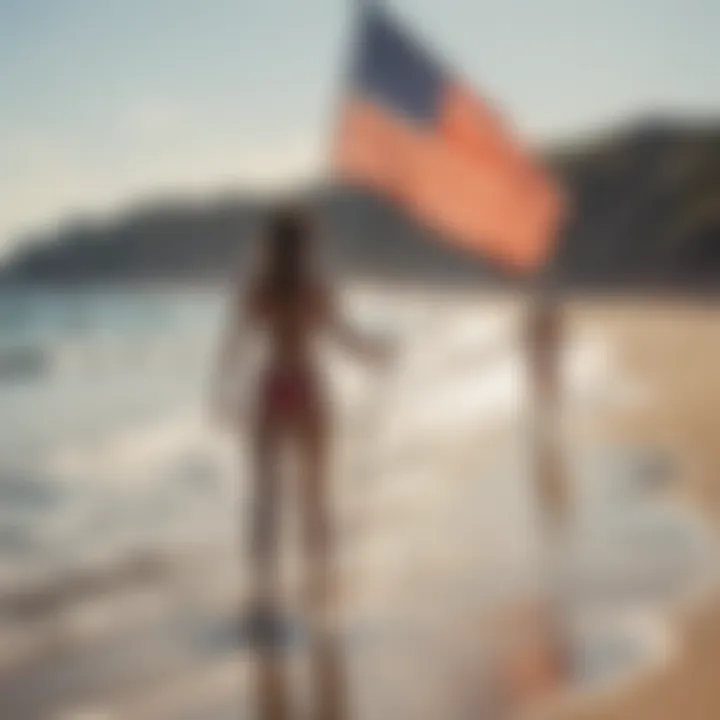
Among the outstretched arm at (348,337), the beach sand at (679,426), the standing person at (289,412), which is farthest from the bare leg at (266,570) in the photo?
the beach sand at (679,426)

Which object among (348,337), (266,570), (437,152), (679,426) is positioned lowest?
(266,570)

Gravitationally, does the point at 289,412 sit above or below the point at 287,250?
below

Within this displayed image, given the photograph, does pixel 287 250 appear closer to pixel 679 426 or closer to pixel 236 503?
pixel 236 503

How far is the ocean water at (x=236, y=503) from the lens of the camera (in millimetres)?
1160

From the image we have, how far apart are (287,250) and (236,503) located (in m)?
0.27

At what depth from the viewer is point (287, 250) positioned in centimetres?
122

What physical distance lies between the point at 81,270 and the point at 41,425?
167mm

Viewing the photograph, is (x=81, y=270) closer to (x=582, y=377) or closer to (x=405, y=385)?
(x=405, y=385)

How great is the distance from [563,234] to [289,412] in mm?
356

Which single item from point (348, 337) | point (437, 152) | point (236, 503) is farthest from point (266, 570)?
point (437, 152)

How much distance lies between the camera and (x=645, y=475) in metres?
1.26

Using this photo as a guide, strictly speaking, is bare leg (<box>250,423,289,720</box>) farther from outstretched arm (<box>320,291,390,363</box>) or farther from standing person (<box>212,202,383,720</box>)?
outstretched arm (<box>320,291,390,363</box>)

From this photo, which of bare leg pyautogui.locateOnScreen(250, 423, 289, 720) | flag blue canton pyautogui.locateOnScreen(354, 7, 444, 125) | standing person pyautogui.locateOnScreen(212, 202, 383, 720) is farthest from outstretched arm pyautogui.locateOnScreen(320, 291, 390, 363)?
flag blue canton pyautogui.locateOnScreen(354, 7, 444, 125)

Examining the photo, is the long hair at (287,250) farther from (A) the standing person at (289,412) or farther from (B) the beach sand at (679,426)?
(B) the beach sand at (679,426)
